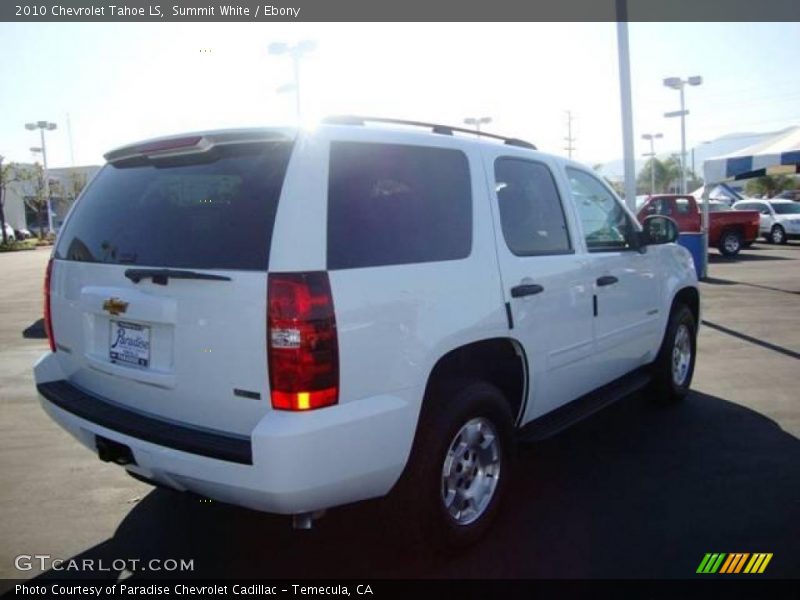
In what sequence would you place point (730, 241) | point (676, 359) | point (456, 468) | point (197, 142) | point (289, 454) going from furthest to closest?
1. point (730, 241)
2. point (676, 359)
3. point (456, 468)
4. point (197, 142)
5. point (289, 454)

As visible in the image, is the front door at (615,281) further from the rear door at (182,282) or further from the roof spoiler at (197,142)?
the rear door at (182,282)

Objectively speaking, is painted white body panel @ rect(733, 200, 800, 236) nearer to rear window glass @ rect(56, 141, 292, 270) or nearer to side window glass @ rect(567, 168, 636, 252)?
side window glass @ rect(567, 168, 636, 252)

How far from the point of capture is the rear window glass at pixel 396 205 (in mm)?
2744

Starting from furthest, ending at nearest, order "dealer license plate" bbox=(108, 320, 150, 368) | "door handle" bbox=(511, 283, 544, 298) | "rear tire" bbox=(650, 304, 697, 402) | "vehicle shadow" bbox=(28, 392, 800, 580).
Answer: "rear tire" bbox=(650, 304, 697, 402)
"door handle" bbox=(511, 283, 544, 298)
"vehicle shadow" bbox=(28, 392, 800, 580)
"dealer license plate" bbox=(108, 320, 150, 368)

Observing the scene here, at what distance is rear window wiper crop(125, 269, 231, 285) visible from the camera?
8.77ft

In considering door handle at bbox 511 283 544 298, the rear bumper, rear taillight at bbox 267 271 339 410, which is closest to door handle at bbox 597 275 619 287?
door handle at bbox 511 283 544 298

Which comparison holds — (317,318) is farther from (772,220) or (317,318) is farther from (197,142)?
(772,220)

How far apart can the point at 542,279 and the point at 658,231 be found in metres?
1.84

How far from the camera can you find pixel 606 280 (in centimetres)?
435

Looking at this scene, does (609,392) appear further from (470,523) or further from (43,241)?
(43,241)

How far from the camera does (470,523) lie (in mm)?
3322

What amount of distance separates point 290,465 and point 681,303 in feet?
14.3

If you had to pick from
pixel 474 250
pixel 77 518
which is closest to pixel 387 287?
pixel 474 250

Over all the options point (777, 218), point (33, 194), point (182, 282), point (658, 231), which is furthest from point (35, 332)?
point (33, 194)
